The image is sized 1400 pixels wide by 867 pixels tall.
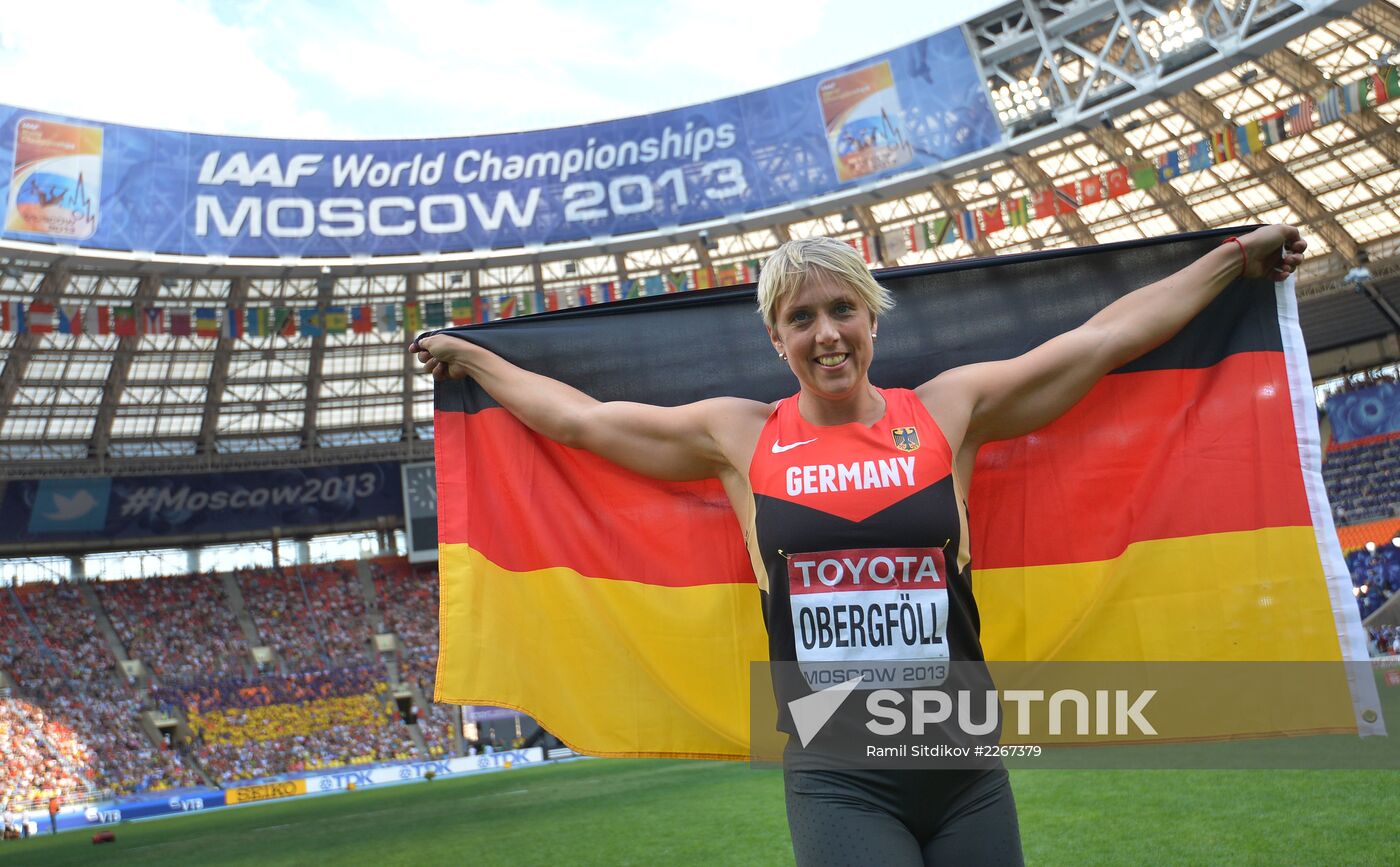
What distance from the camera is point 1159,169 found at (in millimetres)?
24422

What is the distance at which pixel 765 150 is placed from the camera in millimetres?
28453

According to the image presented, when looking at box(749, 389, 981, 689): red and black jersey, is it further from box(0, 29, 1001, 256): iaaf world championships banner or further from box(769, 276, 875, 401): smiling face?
box(0, 29, 1001, 256): iaaf world championships banner

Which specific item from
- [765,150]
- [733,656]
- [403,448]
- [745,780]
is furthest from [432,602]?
[733,656]

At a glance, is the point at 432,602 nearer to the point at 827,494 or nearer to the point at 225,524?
the point at 225,524

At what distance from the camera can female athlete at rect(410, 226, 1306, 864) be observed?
2629 mm

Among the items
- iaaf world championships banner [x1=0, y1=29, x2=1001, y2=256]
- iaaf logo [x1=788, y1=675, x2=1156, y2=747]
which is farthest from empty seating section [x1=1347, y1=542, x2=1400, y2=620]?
iaaf logo [x1=788, y1=675, x2=1156, y2=747]

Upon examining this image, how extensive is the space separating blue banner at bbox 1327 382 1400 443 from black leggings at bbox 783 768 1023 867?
132 feet

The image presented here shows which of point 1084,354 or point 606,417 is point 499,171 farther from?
point 1084,354

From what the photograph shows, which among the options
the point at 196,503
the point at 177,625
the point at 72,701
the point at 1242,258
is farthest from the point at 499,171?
the point at 1242,258

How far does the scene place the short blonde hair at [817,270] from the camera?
2.80m

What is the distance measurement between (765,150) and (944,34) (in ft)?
17.3

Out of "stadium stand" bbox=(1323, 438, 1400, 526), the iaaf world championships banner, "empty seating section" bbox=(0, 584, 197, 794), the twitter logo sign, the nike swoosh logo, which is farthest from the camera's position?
the twitter logo sign

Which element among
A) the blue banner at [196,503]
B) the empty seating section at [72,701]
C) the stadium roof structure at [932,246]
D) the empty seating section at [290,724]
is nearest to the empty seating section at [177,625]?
the empty seating section at [72,701]

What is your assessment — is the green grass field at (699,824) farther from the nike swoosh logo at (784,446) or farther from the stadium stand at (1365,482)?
the stadium stand at (1365,482)
